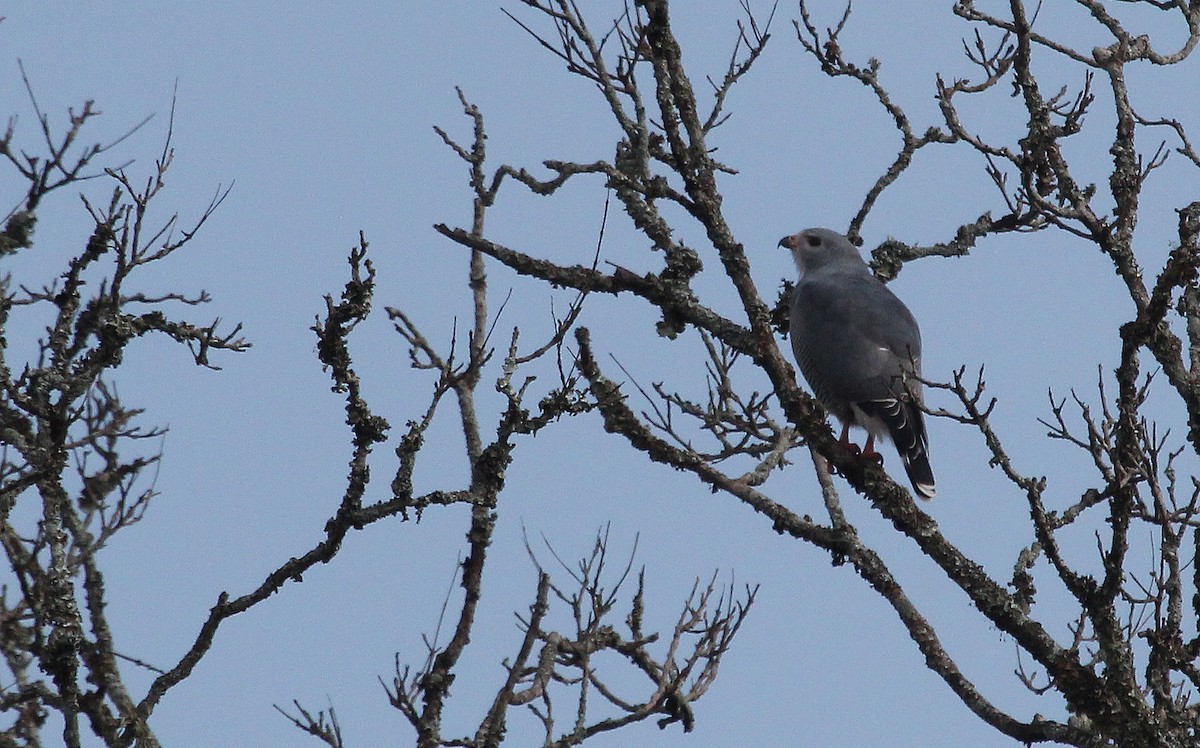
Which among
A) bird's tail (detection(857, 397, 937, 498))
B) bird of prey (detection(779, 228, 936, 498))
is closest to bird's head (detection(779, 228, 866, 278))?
bird of prey (detection(779, 228, 936, 498))

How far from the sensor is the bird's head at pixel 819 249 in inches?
326

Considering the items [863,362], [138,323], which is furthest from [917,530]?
[138,323]

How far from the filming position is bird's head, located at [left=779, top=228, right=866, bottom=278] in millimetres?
8273

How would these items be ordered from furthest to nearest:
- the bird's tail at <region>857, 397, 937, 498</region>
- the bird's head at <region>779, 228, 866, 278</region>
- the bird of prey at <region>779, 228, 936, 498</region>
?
1. the bird's head at <region>779, 228, 866, 278</region>
2. the bird of prey at <region>779, 228, 936, 498</region>
3. the bird's tail at <region>857, 397, 937, 498</region>

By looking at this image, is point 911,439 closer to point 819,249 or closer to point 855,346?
point 855,346

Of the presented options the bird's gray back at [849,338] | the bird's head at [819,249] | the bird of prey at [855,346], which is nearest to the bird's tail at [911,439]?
the bird of prey at [855,346]

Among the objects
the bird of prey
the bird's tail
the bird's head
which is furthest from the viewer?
→ the bird's head

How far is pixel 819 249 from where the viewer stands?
848cm

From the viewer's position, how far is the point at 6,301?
5277 mm

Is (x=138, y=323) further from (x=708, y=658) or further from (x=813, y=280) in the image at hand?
(x=813, y=280)

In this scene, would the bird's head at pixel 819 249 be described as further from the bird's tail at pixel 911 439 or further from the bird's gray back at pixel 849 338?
the bird's tail at pixel 911 439

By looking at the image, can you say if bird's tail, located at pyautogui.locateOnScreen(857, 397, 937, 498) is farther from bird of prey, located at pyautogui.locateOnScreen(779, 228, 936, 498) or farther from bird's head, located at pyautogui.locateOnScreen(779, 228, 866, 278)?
bird's head, located at pyautogui.locateOnScreen(779, 228, 866, 278)

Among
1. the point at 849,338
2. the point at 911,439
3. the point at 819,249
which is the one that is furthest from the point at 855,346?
the point at 819,249

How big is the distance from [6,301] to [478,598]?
226cm
